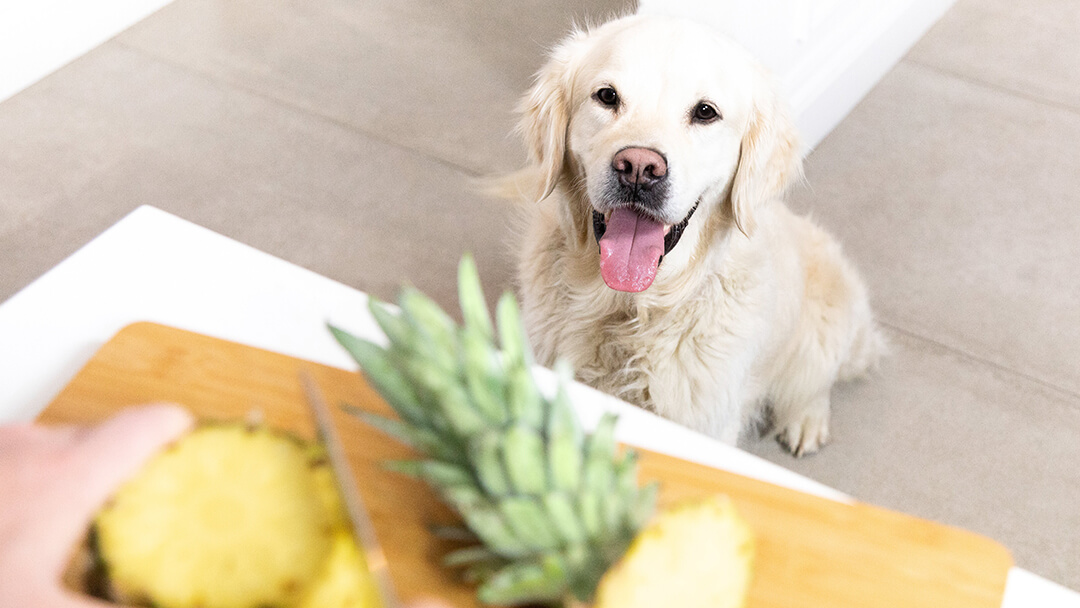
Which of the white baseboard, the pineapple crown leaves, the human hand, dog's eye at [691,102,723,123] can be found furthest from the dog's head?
the white baseboard

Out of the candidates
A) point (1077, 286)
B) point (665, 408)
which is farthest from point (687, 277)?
point (1077, 286)

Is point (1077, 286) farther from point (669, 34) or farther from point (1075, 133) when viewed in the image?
point (669, 34)

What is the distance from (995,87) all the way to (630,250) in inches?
80.8

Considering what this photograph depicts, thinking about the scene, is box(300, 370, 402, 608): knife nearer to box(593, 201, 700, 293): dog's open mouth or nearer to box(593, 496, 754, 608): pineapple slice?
box(593, 496, 754, 608): pineapple slice

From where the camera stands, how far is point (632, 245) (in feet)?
4.78

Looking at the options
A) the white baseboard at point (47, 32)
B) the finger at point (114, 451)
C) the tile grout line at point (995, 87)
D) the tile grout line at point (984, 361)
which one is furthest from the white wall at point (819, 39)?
the finger at point (114, 451)

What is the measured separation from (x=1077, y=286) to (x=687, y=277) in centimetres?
137

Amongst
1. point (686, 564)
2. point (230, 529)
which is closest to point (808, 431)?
point (686, 564)

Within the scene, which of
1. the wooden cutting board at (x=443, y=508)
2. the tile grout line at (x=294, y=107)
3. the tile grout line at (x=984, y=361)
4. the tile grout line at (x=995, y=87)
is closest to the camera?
the wooden cutting board at (x=443, y=508)

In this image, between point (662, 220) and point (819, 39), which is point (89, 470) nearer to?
point (662, 220)

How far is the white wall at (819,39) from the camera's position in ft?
7.41

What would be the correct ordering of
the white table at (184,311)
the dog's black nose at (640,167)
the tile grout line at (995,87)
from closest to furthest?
the white table at (184,311)
the dog's black nose at (640,167)
the tile grout line at (995,87)

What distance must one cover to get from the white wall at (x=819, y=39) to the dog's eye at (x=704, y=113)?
89 cm

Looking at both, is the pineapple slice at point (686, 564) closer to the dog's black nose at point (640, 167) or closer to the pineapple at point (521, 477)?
the pineapple at point (521, 477)
